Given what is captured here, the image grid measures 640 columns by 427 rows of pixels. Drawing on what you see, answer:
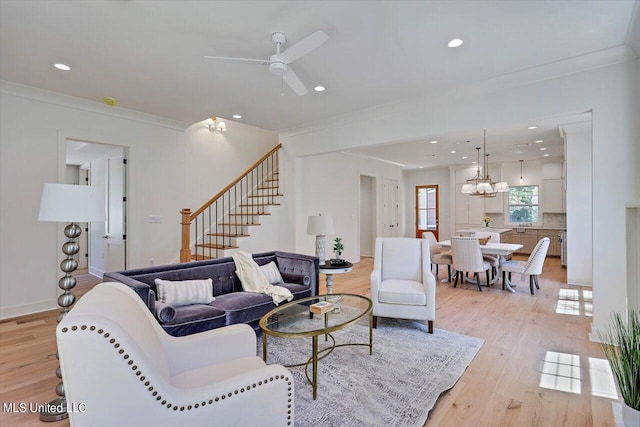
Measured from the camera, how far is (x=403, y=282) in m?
3.59

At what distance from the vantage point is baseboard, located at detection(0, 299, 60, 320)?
3.83m

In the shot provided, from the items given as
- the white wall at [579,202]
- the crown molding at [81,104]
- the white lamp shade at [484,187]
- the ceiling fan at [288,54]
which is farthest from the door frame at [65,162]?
the white wall at [579,202]

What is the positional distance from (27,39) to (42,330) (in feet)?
9.79

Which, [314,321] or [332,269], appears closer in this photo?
[314,321]

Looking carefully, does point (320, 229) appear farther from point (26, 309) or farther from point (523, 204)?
point (523, 204)

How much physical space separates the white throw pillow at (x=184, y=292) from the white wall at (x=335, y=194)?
9.75 feet

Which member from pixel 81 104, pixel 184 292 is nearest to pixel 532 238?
pixel 184 292

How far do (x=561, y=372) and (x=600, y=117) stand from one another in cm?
245

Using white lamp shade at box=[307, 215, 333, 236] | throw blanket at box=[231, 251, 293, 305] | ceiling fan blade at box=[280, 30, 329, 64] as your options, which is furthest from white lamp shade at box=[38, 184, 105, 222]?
white lamp shade at box=[307, 215, 333, 236]

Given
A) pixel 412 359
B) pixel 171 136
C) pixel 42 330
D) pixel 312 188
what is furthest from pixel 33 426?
pixel 312 188

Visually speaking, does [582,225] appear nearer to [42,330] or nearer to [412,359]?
[412,359]

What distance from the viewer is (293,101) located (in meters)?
4.44

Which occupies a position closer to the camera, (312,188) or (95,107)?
(95,107)

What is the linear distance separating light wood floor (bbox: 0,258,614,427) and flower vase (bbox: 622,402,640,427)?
28 cm
